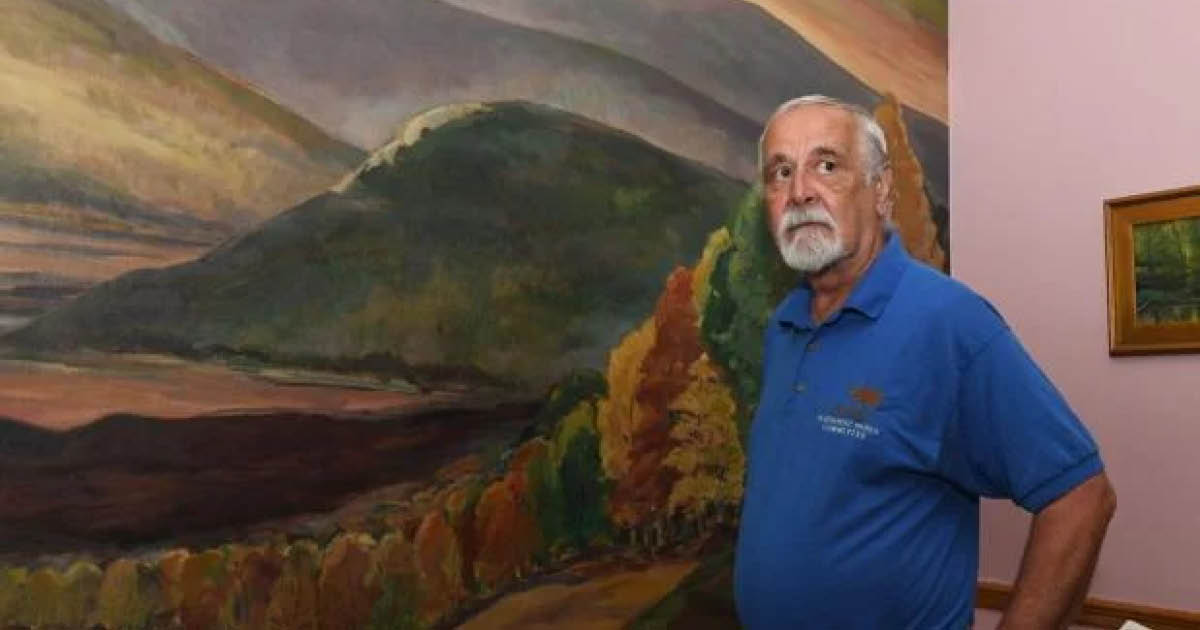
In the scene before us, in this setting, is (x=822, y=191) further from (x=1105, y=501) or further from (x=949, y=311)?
(x=1105, y=501)

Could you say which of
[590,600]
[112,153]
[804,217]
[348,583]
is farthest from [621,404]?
[112,153]

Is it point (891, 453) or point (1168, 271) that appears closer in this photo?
point (891, 453)

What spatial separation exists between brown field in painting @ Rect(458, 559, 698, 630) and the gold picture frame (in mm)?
953

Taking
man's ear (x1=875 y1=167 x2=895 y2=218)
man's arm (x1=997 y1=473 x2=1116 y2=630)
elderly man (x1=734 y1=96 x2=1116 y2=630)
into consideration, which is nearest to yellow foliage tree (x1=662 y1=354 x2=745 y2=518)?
elderly man (x1=734 y1=96 x2=1116 y2=630)

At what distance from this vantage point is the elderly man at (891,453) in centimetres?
148

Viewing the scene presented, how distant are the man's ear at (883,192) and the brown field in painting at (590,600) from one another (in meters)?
0.70

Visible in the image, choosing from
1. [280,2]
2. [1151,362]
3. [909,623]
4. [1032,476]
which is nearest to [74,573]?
[280,2]

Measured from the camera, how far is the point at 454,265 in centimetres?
176

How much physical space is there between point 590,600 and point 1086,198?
4.19 ft

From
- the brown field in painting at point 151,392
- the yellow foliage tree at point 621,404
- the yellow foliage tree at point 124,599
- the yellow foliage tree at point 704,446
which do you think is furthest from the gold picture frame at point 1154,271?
the yellow foliage tree at point 124,599

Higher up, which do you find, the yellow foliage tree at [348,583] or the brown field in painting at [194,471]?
the brown field in painting at [194,471]

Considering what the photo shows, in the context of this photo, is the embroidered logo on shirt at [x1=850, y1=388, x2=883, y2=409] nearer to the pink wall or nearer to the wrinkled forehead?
the wrinkled forehead

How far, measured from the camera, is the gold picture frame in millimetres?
2133

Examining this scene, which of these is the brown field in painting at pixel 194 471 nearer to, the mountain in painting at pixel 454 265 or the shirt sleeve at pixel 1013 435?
the mountain in painting at pixel 454 265
